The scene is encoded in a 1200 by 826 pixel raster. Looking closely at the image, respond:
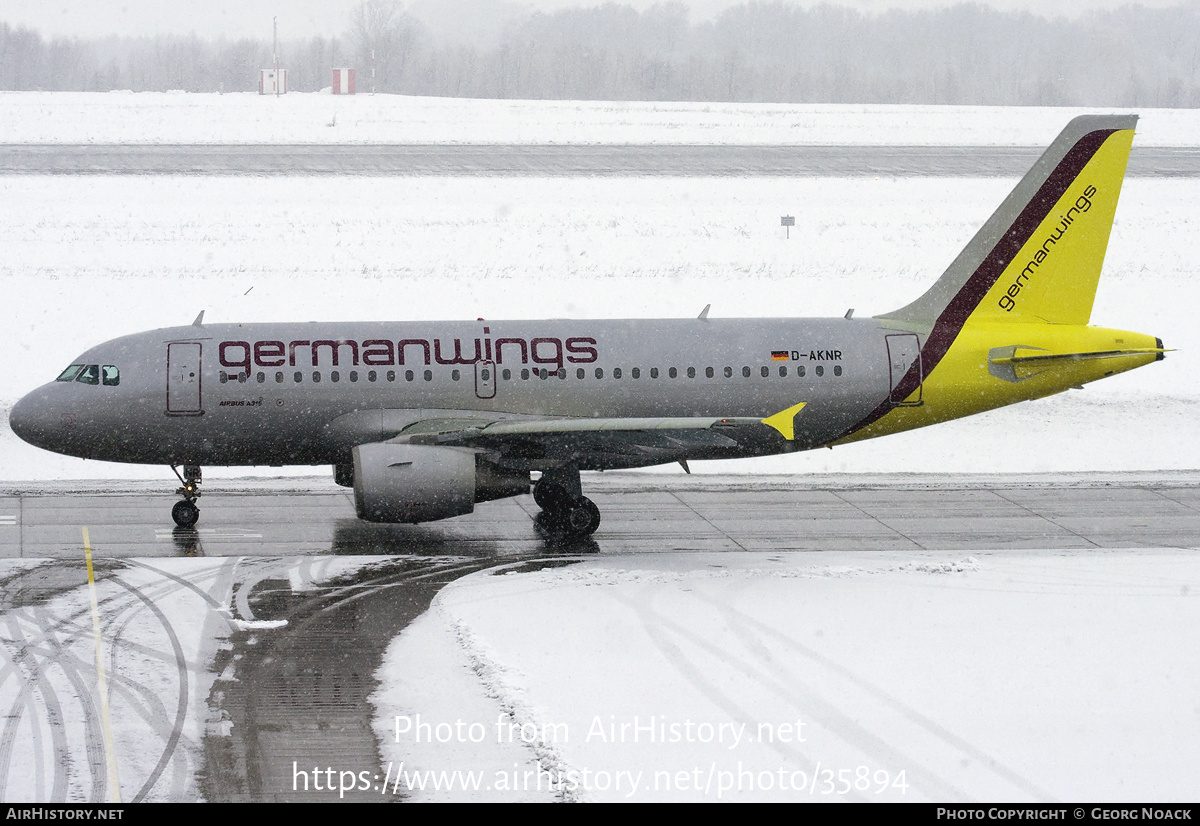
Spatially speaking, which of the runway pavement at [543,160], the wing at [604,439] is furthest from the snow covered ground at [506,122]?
the wing at [604,439]

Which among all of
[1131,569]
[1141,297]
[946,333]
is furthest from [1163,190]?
[1131,569]

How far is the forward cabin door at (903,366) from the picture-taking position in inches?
1046

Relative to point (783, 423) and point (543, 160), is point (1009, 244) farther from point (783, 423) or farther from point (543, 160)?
point (543, 160)

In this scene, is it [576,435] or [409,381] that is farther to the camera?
[409,381]

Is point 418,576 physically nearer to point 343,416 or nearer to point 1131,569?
point 343,416

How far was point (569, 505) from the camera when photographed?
2561 cm

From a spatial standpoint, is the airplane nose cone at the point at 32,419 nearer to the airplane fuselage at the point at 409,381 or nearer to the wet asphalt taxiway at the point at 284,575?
the airplane fuselage at the point at 409,381

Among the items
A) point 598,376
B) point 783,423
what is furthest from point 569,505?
point 783,423

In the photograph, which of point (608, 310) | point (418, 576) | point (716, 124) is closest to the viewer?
point (418, 576)

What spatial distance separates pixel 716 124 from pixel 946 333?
59.8 meters

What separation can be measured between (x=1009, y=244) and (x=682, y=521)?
8942mm

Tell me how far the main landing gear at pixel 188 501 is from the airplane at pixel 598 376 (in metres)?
0.04

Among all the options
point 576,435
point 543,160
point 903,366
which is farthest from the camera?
point 543,160
